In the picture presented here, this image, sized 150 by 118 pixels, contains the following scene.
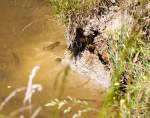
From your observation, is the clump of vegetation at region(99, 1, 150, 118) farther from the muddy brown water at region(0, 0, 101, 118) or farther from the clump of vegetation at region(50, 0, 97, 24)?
the muddy brown water at region(0, 0, 101, 118)

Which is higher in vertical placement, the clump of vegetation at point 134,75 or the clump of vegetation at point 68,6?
the clump of vegetation at point 68,6

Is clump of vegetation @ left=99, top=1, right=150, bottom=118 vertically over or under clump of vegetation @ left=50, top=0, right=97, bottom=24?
under

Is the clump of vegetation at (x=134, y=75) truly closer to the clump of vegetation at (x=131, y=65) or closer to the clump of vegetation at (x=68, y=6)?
the clump of vegetation at (x=131, y=65)

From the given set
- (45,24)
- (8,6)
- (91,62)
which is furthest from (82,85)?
(8,6)

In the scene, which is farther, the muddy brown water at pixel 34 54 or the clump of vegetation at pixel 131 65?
the muddy brown water at pixel 34 54

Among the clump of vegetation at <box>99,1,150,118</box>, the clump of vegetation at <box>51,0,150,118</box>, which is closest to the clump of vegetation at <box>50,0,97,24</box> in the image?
the clump of vegetation at <box>51,0,150,118</box>

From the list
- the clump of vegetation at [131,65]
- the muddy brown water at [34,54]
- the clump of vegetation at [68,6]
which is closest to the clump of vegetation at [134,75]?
the clump of vegetation at [131,65]

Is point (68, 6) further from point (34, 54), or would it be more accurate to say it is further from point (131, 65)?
point (131, 65)

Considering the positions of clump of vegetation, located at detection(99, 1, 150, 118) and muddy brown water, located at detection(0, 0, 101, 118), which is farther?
muddy brown water, located at detection(0, 0, 101, 118)
